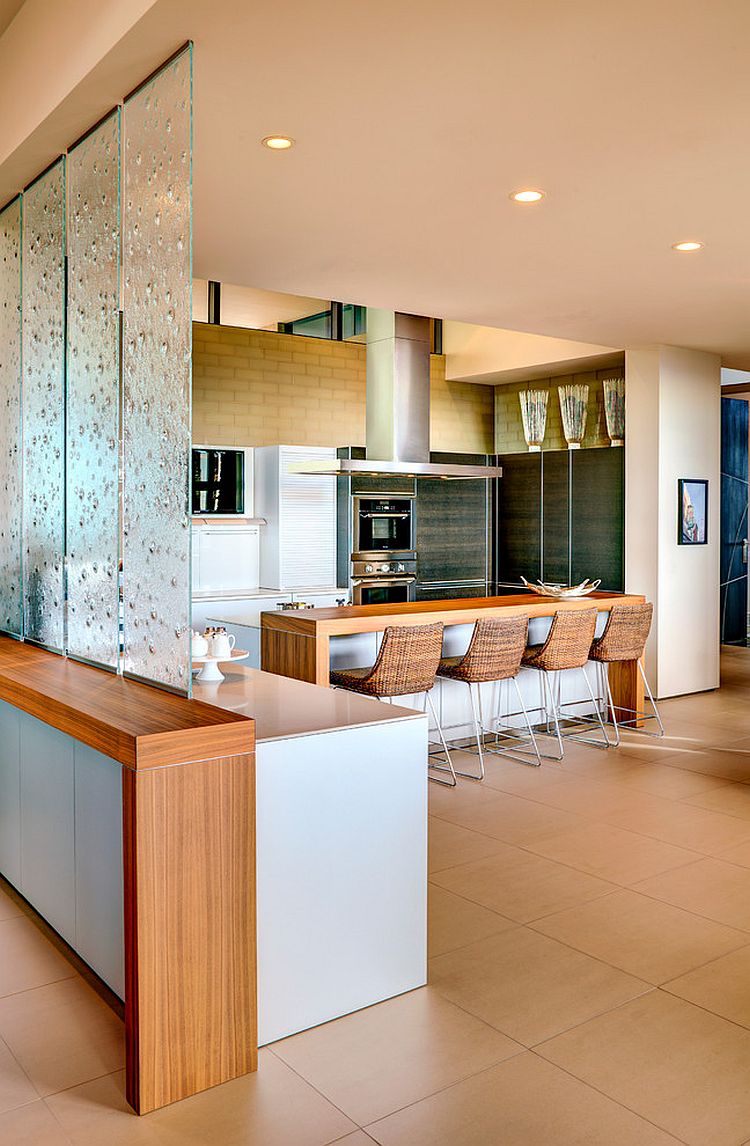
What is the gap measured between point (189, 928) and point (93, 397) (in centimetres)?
192

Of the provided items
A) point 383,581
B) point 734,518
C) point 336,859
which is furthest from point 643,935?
point 734,518

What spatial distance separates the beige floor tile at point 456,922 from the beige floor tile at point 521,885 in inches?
1.8

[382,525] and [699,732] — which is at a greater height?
[382,525]

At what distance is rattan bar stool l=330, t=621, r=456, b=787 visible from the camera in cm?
494

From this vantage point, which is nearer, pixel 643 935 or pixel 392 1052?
pixel 392 1052

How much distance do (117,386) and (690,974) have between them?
8.82ft

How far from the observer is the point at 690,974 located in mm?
3039

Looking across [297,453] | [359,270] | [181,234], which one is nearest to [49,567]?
[181,234]

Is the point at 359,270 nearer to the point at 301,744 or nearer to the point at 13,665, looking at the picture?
the point at 13,665

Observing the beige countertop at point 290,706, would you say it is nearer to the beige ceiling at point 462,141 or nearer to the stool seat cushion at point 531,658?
the beige ceiling at point 462,141

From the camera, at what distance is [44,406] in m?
3.91

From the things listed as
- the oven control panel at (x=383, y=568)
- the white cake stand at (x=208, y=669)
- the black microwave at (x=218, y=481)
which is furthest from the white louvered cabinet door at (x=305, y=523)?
the white cake stand at (x=208, y=669)

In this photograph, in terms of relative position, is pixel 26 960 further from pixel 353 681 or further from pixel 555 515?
pixel 555 515

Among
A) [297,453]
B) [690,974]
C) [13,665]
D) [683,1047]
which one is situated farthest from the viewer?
[297,453]
